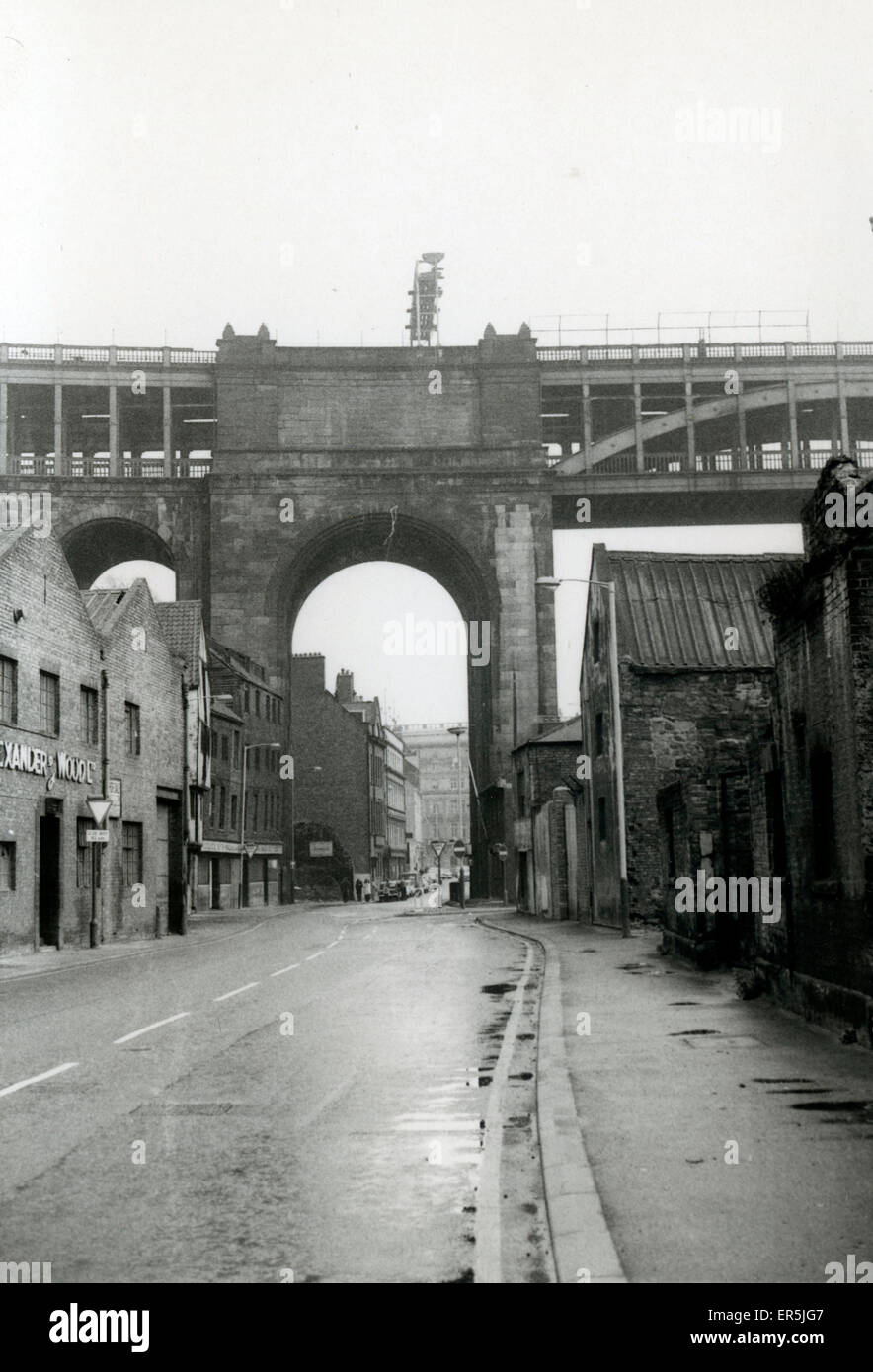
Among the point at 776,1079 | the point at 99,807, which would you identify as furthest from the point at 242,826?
the point at 776,1079

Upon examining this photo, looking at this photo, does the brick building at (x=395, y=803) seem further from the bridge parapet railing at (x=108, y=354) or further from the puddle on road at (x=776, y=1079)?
the puddle on road at (x=776, y=1079)

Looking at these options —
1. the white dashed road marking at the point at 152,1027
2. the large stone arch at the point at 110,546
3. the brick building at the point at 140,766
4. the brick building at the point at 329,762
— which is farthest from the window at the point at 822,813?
the brick building at the point at 329,762

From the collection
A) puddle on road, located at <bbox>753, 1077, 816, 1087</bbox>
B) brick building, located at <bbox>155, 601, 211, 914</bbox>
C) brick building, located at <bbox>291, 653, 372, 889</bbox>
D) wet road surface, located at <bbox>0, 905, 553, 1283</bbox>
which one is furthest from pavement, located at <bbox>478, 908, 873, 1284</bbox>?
brick building, located at <bbox>291, 653, 372, 889</bbox>

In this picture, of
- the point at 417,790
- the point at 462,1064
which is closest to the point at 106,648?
the point at 462,1064

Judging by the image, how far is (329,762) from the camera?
87125mm

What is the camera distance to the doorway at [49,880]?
27500 millimetres

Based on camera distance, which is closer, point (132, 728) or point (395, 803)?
point (132, 728)

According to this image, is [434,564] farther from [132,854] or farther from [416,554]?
[132,854]

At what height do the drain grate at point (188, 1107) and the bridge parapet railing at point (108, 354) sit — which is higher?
the bridge parapet railing at point (108, 354)

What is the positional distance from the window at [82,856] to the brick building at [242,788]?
23.4 m

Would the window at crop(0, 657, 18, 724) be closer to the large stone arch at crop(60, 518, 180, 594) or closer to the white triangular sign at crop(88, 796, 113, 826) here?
the white triangular sign at crop(88, 796, 113, 826)

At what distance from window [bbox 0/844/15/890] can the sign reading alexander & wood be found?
60.0 inches

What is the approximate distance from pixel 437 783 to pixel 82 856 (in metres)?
109

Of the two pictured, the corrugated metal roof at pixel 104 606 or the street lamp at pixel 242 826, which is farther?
the street lamp at pixel 242 826
